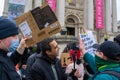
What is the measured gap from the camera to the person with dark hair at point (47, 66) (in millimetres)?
3619

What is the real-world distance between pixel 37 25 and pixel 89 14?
1196 inches

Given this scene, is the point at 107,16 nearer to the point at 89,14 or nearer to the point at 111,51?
the point at 89,14

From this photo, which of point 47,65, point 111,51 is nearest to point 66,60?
point 47,65

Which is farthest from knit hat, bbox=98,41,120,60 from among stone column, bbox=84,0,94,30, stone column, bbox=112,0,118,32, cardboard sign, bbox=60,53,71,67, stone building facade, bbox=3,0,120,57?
stone column, bbox=112,0,118,32

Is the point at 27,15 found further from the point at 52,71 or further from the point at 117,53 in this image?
the point at 117,53

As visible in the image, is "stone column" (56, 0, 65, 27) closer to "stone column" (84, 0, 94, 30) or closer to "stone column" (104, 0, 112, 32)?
"stone column" (84, 0, 94, 30)

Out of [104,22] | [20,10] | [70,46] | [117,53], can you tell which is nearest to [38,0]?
[20,10]

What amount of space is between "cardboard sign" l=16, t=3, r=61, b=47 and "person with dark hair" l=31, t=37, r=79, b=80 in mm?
461

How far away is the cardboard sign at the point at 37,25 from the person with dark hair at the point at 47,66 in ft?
1.51

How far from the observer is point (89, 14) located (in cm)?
3331

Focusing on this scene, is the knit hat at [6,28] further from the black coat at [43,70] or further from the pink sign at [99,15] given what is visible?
the pink sign at [99,15]

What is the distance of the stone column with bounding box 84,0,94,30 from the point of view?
32.8 meters

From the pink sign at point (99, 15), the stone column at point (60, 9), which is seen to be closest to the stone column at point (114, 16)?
the pink sign at point (99, 15)

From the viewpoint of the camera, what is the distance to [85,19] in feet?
111
